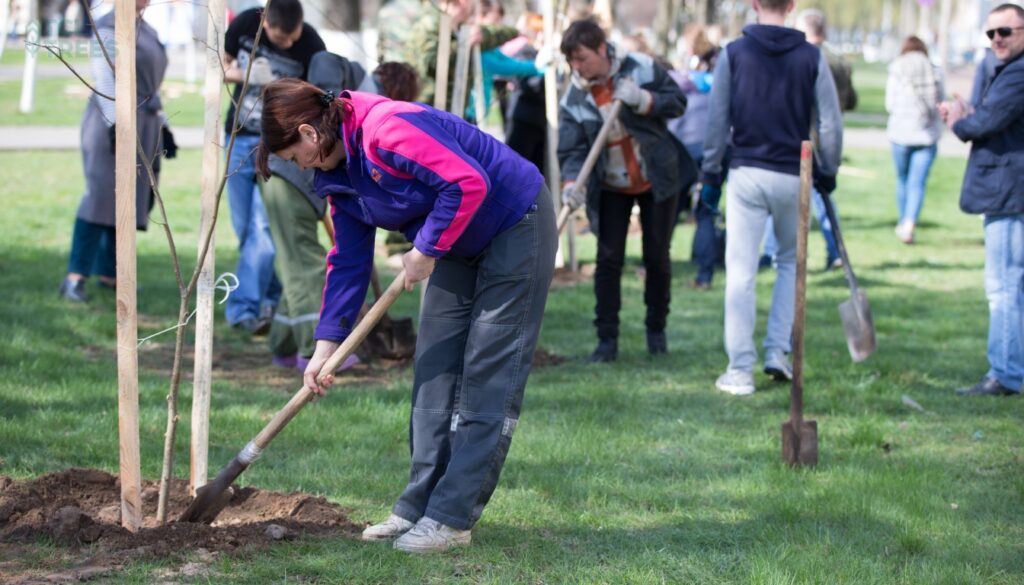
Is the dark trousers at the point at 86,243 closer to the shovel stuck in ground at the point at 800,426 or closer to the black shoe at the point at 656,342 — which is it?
the black shoe at the point at 656,342

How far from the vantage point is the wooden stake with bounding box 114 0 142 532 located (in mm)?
4020

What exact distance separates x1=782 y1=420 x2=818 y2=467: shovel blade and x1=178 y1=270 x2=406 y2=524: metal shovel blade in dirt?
217cm

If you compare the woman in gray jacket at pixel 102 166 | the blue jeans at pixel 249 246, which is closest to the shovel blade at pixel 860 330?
the blue jeans at pixel 249 246

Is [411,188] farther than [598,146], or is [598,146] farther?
[598,146]

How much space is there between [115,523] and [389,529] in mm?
998

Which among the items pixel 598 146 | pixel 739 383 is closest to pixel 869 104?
pixel 598 146

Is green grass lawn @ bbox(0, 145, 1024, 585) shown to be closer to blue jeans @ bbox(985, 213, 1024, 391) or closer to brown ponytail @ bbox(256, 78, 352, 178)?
blue jeans @ bbox(985, 213, 1024, 391)

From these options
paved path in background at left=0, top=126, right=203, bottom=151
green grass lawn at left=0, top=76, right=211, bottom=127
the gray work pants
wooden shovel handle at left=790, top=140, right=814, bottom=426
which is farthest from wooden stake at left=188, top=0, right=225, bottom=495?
green grass lawn at left=0, top=76, right=211, bottom=127

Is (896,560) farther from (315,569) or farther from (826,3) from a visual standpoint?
(826,3)

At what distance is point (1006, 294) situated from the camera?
7043 mm

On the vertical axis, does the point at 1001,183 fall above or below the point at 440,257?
above

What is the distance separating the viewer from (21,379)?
6.62m

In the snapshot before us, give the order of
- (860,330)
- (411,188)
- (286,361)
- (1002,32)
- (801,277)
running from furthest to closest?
(286,361), (1002,32), (860,330), (801,277), (411,188)

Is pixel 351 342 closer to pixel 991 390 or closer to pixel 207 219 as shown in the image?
pixel 207 219
